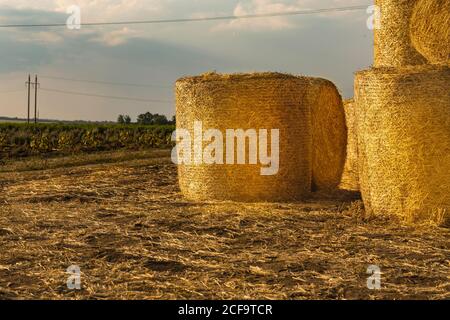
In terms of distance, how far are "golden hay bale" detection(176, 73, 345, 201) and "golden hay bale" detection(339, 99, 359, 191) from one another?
1219 mm

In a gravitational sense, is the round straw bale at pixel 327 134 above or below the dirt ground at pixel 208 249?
above

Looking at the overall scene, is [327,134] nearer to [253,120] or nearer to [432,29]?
[253,120]

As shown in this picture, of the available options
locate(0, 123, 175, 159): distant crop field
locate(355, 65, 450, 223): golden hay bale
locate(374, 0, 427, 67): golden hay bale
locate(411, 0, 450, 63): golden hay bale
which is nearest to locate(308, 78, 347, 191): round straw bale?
locate(374, 0, 427, 67): golden hay bale

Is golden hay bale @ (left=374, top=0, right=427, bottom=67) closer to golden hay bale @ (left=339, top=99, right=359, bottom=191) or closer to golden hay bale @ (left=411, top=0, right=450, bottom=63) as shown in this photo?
golden hay bale @ (left=411, top=0, right=450, bottom=63)

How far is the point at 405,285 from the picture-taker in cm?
480

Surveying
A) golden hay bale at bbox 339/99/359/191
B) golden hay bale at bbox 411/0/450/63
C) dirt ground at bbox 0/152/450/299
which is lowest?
dirt ground at bbox 0/152/450/299

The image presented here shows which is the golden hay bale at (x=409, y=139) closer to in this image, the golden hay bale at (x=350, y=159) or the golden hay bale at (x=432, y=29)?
the golden hay bale at (x=432, y=29)

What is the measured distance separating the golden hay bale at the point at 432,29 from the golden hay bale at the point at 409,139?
Result: 3.62ft

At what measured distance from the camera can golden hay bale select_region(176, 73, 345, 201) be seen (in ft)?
28.8

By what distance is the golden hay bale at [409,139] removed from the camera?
6.95 meters

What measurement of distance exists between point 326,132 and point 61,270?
19.2 ft

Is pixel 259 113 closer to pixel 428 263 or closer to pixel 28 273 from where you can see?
pixel 428 263

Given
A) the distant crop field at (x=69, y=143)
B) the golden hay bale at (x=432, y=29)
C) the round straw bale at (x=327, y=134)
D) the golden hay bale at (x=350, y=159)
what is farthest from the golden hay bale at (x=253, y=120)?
the distant crop field at (x=69, y=143)
